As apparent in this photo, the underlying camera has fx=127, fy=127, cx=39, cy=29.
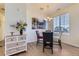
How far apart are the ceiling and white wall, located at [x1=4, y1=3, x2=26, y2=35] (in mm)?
237

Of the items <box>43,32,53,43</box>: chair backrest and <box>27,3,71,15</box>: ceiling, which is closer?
<box>27,3,71,15</box>: ceiling

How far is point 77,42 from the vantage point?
11.4ft

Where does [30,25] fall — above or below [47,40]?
above

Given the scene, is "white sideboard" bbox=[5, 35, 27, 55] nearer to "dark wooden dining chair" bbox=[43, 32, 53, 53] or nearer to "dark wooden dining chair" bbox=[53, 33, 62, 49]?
"dark wooden dining chair" bbox=[43, 32, 53, 53]

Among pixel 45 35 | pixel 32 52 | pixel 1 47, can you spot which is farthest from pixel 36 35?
pixel 1 47

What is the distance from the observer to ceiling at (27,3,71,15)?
3073 mm

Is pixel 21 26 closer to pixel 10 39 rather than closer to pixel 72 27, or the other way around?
pixel 10 39

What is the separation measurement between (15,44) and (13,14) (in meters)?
0.84

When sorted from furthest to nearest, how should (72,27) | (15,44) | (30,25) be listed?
(72,27)
(15,44)
(30,25)

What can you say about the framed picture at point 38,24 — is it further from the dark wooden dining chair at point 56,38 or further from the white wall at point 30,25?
the dark wooden dining chair at point 56,38

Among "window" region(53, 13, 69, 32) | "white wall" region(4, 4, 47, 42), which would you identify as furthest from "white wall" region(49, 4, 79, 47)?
"white wall" region(4, 4, 47, 42)

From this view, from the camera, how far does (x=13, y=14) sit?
328 centimetres

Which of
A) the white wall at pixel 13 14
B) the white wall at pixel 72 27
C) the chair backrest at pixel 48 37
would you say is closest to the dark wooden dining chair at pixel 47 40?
the chair backrest at pixel 48 37

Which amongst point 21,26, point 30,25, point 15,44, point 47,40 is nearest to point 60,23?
point 47,40
